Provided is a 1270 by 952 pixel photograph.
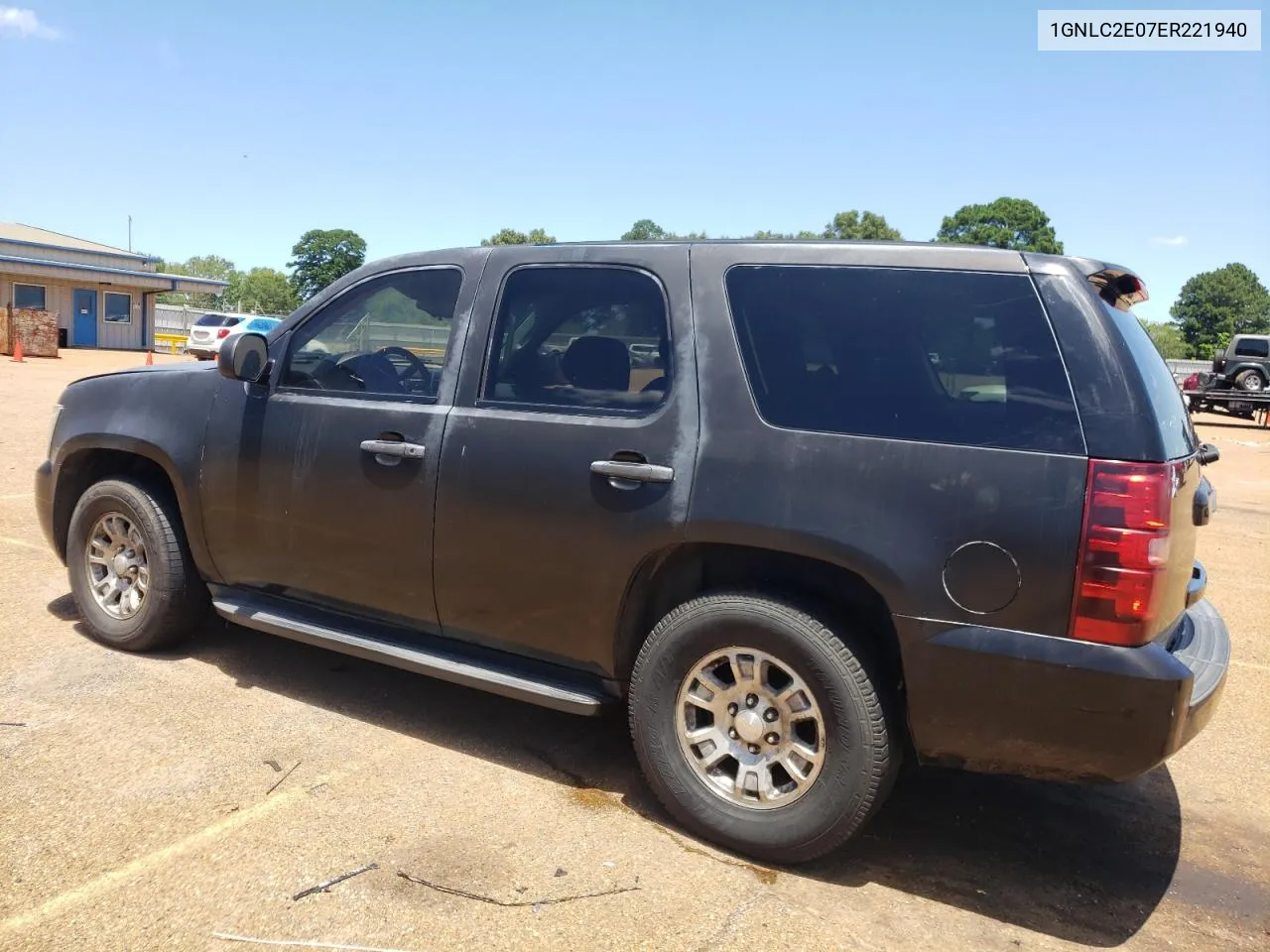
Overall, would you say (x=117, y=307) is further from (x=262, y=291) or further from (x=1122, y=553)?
(x=262, y=291)

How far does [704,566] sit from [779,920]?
3.67ft

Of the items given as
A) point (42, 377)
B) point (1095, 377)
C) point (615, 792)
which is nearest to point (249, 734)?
point (615, 792)

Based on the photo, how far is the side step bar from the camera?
3.50m

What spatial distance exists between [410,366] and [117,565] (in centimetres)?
198

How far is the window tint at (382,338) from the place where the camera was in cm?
396

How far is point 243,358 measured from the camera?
4.12m

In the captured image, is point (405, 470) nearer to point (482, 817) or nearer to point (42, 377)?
point (482, 817)

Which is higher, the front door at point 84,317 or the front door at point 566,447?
the front door at point 84,317

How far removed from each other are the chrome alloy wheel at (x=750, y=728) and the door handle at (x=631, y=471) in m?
0.60

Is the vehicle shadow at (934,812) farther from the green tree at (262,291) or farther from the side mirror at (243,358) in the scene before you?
the green tree at (262,291)

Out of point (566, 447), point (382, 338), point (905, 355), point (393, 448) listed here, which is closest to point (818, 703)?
point (905, 355)

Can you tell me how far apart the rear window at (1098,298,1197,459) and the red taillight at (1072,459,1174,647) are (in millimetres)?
158

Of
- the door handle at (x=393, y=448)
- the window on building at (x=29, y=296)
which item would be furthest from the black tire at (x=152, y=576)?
the window on building at (x=29, y=296)

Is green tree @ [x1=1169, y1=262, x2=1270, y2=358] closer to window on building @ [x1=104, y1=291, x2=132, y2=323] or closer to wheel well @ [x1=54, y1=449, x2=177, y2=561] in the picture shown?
window on building @ [x1=104, y1=291, x2=132, y2=323]
